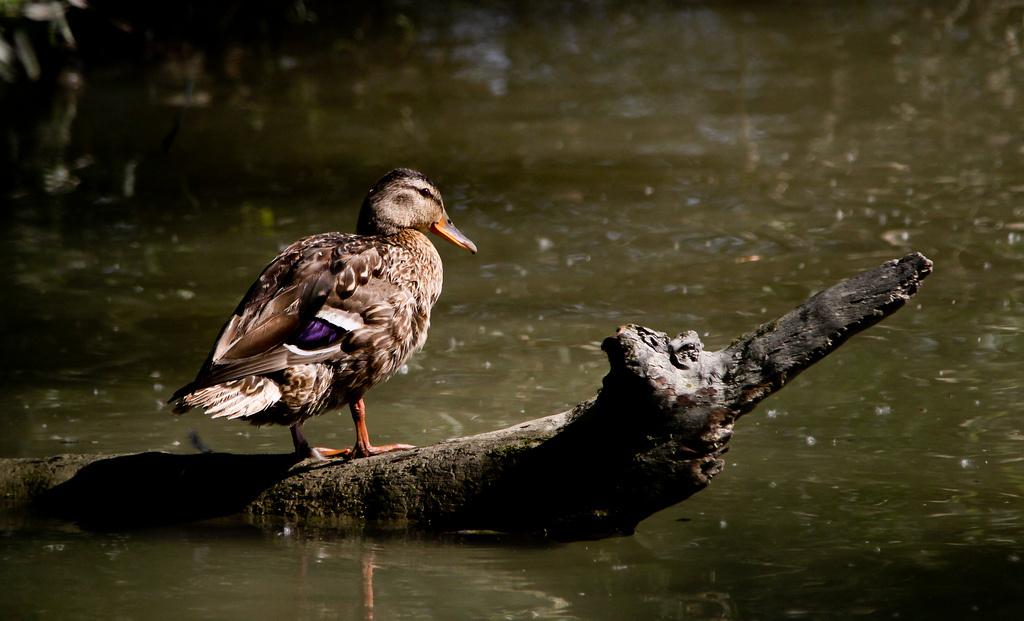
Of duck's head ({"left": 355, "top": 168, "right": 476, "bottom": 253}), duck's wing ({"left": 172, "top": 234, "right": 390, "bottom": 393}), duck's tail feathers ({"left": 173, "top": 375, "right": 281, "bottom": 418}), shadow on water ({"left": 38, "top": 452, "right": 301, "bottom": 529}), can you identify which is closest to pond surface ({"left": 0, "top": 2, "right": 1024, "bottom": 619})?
shadow on water ({"left": 38, "top": 452, "right": 301, "bottom": 529})

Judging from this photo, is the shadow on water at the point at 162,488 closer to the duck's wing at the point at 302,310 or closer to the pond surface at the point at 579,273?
the pond surface at the point at 579,273

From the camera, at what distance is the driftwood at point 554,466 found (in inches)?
137

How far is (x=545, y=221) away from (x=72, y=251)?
10.3ft

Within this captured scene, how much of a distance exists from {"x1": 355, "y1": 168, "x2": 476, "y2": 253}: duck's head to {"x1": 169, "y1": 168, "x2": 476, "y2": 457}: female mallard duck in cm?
22

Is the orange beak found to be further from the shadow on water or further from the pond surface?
the shadow on water

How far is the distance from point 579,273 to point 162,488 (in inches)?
142

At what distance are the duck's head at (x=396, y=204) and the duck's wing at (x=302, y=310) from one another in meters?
0.49

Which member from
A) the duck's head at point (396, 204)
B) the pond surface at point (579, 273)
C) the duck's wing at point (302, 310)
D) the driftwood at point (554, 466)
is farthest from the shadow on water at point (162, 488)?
the duck's head at point (396, 204)

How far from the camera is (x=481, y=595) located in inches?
135

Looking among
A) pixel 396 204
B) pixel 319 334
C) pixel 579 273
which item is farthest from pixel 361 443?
pixel 579 273

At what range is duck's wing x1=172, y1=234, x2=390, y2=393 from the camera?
394 centimetres

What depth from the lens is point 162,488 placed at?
13.0 feet

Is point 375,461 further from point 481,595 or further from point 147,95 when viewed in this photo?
point 147,95

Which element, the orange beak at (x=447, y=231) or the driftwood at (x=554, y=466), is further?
the orange beak at (x=447, y=231)
